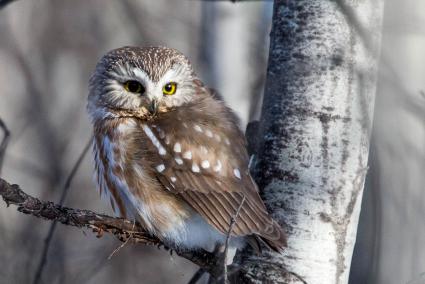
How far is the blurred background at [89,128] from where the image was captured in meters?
4.64

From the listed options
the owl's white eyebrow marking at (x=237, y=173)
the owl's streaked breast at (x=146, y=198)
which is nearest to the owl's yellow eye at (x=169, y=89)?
the owl's streaked breast at (x=146, y=198)

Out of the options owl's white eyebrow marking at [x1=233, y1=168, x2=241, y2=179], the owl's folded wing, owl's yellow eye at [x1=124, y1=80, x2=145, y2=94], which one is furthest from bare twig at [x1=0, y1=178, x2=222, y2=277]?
owl's yellow eye at [x1=124, y1=80, x2=145, y2=94]

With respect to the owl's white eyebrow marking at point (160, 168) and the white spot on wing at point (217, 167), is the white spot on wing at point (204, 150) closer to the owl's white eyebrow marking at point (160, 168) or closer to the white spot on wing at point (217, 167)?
the white spot on wing at point (217, 167)

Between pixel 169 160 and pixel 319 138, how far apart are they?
757 millimetres

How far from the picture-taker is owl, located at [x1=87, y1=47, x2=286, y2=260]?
3.22 meters

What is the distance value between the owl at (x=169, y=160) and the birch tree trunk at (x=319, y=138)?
120 mm

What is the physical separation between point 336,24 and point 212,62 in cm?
331

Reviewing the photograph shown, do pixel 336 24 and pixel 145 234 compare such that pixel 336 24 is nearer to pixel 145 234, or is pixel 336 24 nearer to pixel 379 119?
pixel 145 234

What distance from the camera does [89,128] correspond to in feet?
33.4

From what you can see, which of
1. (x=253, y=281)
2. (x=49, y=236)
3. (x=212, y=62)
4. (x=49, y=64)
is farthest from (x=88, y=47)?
(x=253, y=281)

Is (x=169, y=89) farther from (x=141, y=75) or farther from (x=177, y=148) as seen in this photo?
(x=177, y=148)

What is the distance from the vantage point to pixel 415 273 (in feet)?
15.5

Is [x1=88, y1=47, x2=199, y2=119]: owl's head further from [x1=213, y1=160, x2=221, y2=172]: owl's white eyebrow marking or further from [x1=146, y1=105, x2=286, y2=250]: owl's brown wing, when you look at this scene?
[x1=213, y1=160, x2=221, y2=172]: owl's white eyebrow marking

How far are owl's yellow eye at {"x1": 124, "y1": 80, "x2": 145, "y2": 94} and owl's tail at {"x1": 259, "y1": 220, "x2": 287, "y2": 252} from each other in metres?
1.07
